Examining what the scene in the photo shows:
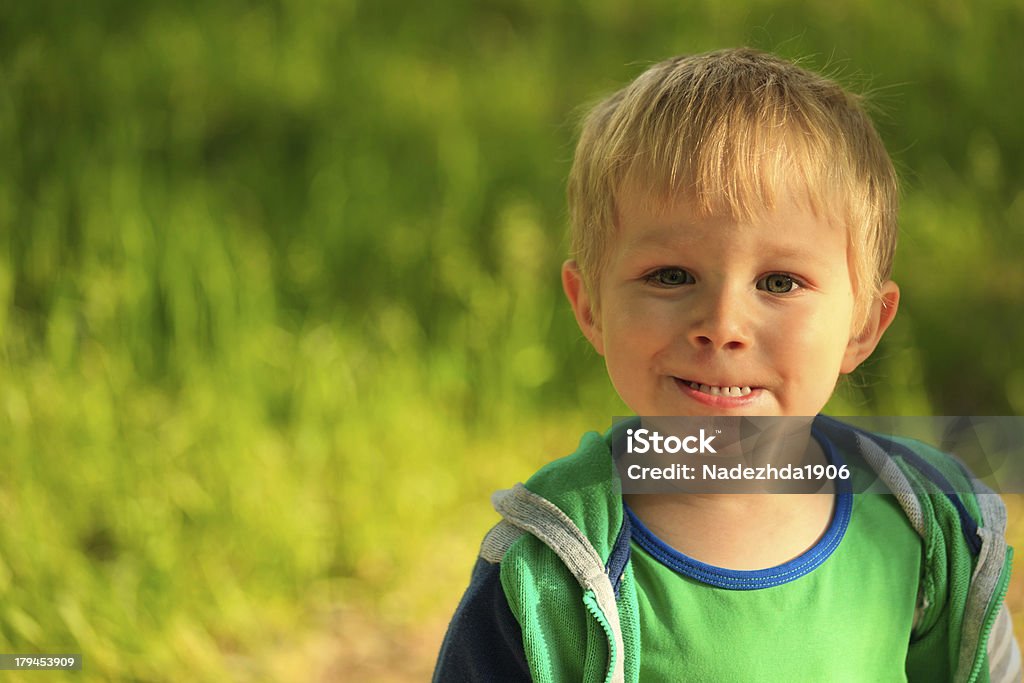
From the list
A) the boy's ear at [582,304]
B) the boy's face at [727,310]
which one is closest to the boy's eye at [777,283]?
the boy's face at [727,310]

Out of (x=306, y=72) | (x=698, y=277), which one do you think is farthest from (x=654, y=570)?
(x=306, y=72)

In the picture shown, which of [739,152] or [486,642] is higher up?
[739,152]

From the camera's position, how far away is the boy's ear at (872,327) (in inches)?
63.3

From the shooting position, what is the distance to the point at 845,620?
1531 millimetres

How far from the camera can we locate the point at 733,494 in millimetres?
1544

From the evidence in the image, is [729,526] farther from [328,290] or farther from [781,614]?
[328,290]

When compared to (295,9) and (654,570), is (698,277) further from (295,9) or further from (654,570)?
(295,9)

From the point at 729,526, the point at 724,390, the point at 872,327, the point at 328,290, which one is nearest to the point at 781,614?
the point at 729,526

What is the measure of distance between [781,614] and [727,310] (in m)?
0.40

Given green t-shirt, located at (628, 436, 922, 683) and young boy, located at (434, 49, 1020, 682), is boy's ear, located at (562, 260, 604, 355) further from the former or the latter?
green t-shirt, located at (628, 436, 922, 683)

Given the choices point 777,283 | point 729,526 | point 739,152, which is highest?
point 739,152

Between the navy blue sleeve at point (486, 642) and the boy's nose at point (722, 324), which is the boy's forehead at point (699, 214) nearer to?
the boy's nose at point (722, 324)

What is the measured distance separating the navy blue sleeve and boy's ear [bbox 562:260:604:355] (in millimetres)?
338

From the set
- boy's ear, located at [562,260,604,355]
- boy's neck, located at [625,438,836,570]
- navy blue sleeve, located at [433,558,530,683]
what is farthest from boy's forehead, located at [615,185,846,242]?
navy blue sleeve, located at [433,558,530,683]
